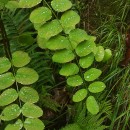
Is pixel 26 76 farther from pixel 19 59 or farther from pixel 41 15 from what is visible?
pixel 41 15

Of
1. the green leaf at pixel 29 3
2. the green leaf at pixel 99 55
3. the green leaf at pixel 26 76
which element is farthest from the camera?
the green leaf at pixel 99 55

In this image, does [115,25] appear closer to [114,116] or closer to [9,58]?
[114,116]

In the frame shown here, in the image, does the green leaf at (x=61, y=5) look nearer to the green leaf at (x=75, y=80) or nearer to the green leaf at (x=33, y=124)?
the green leaf at (x=75, y=80)

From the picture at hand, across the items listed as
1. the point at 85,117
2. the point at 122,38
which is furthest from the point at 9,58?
the point at 122,38

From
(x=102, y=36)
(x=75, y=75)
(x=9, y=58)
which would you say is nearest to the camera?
(x=75, y=75)

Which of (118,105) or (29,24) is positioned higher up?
(29,24)

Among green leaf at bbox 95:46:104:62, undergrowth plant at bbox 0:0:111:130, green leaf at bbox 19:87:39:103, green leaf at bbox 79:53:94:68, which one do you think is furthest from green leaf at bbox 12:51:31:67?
green leaf at bbox 95:46:104:62

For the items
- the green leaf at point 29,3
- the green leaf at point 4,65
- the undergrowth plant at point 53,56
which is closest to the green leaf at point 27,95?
the undergrowth plant at point 53,56
